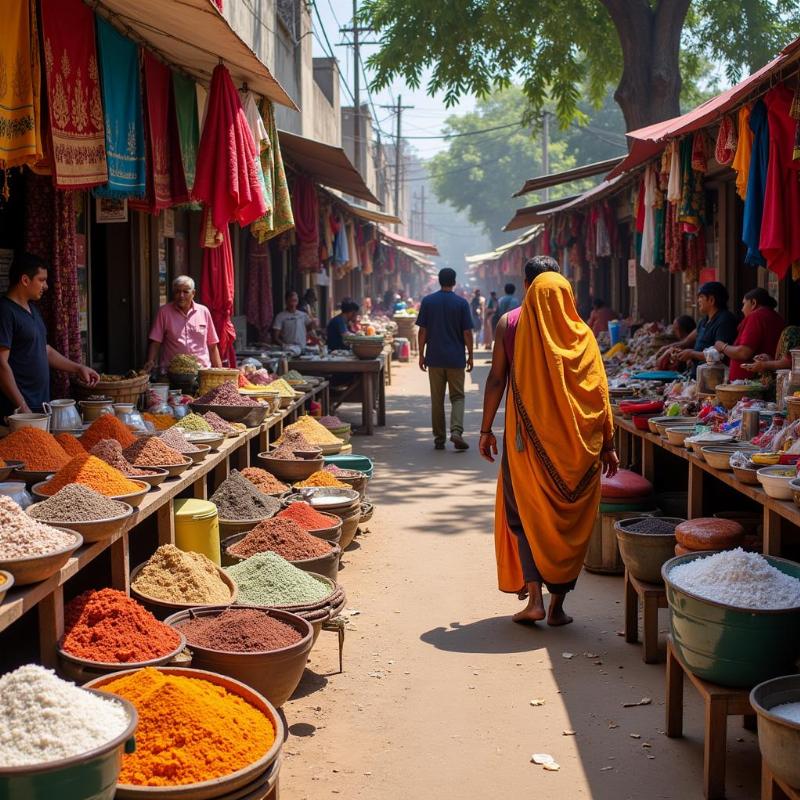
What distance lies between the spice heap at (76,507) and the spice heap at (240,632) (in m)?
0.57

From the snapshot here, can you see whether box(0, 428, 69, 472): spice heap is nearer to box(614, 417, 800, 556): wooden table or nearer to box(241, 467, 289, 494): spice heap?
box(241, 467, 289, 494): spice heap

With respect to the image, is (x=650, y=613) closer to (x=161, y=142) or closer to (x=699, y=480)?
(x=699, y=480)

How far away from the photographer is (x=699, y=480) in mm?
5633

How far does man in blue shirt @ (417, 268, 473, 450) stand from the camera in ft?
38.7

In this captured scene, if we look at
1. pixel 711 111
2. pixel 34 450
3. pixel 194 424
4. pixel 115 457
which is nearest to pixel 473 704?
pixel 115 457

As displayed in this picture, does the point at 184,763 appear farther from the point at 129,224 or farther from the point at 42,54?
the point at 129,224

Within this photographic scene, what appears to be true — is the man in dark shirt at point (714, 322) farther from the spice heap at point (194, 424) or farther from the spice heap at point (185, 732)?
the spice heap at point (185, 732)

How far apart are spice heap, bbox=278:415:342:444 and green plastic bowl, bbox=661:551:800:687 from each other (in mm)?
5372

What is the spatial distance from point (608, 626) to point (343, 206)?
1426cm

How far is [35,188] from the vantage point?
6707mm

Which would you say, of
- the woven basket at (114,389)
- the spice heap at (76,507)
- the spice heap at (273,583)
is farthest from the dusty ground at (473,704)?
the woven basket at (114,389)

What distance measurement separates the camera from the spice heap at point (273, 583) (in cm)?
472

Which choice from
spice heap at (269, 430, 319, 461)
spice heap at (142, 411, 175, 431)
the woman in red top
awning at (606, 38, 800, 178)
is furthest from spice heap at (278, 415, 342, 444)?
awning at (606, 38, 800, 178)

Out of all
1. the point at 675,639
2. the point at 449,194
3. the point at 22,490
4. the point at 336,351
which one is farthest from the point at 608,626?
the point at 449,194
